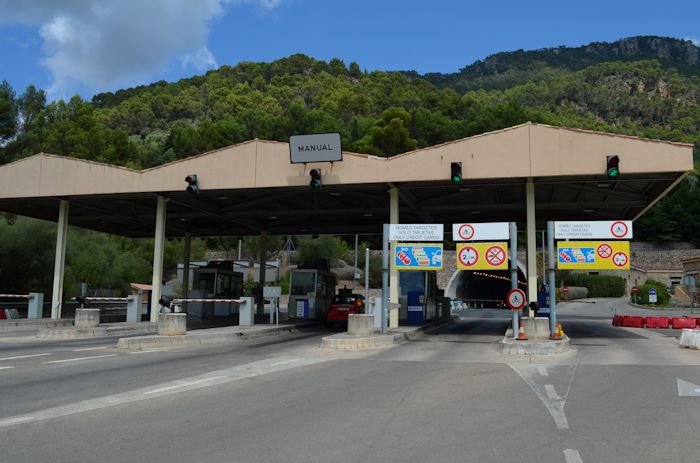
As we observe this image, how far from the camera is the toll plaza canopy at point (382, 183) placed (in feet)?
65.9

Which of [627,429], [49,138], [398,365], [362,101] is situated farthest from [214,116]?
[627,429]

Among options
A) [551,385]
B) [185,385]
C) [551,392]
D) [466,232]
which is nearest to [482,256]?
[466,232]

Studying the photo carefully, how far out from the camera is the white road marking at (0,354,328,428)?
802cm

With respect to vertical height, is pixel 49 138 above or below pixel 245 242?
above

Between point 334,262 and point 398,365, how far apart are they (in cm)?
6598

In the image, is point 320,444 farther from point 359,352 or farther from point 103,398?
point 359,352

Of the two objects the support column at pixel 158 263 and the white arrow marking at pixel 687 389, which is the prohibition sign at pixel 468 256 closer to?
the white arrow marking at pixel 687 389

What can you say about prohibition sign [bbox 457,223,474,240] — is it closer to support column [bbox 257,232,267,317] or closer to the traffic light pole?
the traffic light pole

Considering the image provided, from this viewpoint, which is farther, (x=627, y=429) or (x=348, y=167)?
(x=348, y=167)

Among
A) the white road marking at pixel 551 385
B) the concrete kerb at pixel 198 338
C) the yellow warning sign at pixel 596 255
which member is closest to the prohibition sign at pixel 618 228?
the yellow warning sign at pixel 596 255

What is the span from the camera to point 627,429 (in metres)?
7.21

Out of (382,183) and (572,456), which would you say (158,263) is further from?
(572,456)

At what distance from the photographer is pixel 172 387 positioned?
10.4m

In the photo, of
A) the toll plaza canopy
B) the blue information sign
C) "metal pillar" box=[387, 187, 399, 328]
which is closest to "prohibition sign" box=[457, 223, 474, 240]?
the blue information sign
